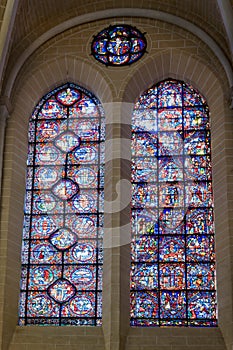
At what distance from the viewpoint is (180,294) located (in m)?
14.2

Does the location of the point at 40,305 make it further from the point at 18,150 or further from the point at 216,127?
the point at 216,127

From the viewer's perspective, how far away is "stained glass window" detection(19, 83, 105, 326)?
14.4 metres

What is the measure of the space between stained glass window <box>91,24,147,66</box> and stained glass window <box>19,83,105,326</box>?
0.84 meters

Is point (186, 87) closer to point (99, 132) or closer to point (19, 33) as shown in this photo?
point (99, 132)

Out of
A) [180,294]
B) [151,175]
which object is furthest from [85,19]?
[180,294]

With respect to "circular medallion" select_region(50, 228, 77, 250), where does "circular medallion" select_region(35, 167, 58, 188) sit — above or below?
above

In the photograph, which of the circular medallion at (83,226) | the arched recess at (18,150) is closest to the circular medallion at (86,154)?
the arched recess at (18,150)

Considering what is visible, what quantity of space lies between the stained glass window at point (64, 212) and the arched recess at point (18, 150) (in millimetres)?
234

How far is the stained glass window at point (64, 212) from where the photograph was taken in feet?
47.2

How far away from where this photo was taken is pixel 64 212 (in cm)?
1512

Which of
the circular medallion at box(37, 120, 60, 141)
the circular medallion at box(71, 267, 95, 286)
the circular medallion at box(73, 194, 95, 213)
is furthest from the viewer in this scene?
the circular medallion at box(37, 120, 60, 141)

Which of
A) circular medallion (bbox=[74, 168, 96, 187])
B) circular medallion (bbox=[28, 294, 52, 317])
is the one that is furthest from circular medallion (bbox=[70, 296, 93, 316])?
circular medallion (bbox=[74, 168, 96, 187])

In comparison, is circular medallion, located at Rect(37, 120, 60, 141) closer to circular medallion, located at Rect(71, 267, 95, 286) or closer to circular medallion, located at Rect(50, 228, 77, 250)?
circular medallion, located at Rect(50, 228, 77, 250)

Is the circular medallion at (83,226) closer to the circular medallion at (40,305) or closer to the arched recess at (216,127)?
the arched recess at (216,127)
